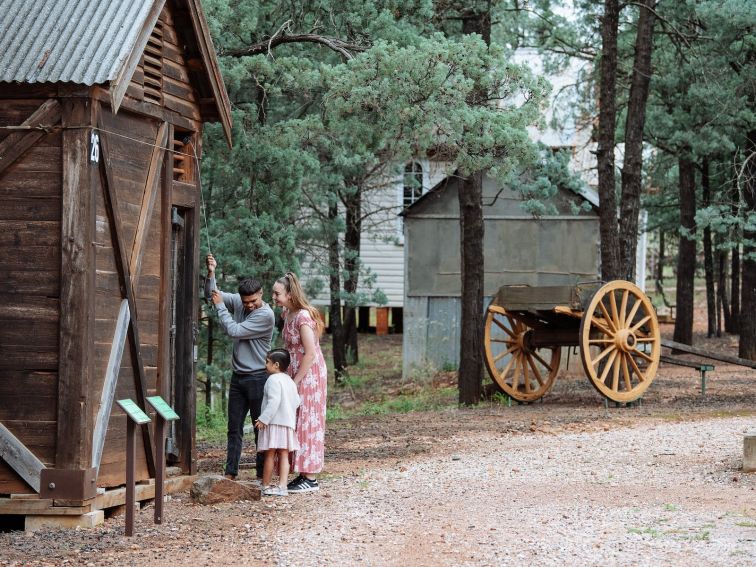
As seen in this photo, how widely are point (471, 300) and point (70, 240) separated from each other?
10.4 meters

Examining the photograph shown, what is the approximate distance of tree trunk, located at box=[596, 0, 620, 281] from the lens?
19562 mm

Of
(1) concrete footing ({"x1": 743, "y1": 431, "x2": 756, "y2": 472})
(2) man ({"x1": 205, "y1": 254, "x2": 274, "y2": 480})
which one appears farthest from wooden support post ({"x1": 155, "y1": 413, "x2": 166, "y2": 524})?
(1) concrete footing ({"x1": 743, "y1": 431, "x2": 756, "y2": 472})

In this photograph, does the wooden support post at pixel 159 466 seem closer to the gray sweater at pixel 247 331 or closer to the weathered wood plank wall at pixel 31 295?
the weathered wood plank wall at pixel 31 295

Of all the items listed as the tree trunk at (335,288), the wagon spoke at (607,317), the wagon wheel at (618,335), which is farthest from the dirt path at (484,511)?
the tree trunk at (335,288)

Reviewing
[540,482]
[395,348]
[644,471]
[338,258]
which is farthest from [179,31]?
[395,348]

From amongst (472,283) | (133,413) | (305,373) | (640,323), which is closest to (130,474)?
(133,413)

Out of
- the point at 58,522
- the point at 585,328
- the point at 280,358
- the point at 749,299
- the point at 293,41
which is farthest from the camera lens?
the point at 749,299

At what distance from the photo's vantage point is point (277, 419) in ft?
33.7

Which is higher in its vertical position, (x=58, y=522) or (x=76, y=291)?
(x=76, y=291)

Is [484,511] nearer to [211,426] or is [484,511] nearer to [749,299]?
[211,426]

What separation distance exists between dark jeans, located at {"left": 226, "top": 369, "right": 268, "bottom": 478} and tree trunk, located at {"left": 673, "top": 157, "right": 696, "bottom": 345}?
19310 millimetres

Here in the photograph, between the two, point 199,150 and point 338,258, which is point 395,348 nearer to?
point 338,258

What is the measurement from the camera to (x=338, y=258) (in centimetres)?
2616

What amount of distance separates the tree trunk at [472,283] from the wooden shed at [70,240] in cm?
904
